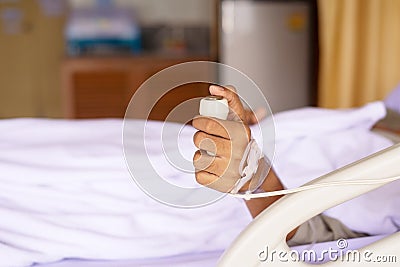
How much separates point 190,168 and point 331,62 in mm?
2011

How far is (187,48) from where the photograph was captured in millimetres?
3807

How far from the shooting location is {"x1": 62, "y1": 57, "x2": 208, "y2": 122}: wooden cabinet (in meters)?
3.34

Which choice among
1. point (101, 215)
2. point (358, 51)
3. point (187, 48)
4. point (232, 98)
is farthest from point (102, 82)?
point (232, 98)

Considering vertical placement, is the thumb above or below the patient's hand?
above

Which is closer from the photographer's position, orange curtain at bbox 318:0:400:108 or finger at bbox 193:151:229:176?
finger at bbox 193:151:229:176

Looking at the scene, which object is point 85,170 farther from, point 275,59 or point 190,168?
point 275,59

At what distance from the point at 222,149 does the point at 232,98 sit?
3.0 inches

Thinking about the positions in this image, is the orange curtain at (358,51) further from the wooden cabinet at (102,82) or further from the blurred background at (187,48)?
the wooden cabinet at (102,82)

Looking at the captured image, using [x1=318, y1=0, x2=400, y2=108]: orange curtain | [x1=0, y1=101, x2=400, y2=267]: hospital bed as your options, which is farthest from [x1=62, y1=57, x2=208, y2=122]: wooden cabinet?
[x1=0, y1=101, x2=400, y2=267]: hospital bed

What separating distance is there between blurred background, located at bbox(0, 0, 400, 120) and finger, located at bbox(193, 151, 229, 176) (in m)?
1.88

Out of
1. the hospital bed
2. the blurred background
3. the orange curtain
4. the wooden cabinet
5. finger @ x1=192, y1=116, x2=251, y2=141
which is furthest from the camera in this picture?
the wooden cabinet

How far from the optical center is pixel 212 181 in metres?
0.82

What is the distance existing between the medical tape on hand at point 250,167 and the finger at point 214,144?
27 mm

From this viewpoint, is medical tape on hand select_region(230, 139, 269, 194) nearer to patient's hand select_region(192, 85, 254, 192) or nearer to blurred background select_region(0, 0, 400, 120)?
patient's hand select_region(192, 85, 254, 192)
